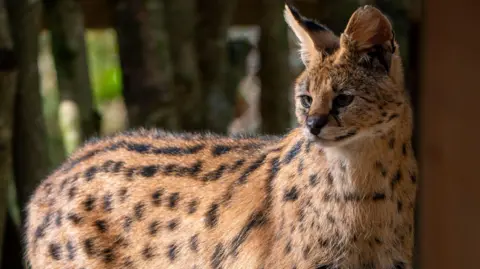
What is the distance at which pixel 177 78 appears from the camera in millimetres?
6641

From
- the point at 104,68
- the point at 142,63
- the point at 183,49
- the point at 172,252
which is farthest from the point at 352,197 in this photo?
the point at 104,68

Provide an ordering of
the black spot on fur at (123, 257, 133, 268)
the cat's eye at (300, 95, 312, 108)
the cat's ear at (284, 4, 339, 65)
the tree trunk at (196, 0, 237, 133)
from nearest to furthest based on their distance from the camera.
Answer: the cat's eye at (300, 95, 312, 108), the cat's ear at (284, 4, 339, 65), the black spot on fur at (123, 257, 133, 268), the tree trunk at (196, 0, 237, 133)

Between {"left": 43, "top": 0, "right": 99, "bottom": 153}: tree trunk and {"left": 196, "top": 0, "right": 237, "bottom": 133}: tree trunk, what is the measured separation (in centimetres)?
78

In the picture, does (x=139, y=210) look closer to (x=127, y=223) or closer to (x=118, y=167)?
(x=127, y=223)

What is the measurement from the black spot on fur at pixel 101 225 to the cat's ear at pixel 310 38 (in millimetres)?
1284

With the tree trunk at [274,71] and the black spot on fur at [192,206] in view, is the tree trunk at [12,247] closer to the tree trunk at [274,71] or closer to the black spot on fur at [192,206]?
the black spot on fur at [192,206]

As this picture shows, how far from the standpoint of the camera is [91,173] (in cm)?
490

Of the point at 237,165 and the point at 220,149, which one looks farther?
the point at 220,149

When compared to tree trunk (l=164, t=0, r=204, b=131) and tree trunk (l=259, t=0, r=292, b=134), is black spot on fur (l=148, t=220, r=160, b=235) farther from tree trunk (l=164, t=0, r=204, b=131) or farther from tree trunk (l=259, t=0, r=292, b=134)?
tree trunk (l=259, t=0, r=292, b=134)

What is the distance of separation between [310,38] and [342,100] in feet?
0.99

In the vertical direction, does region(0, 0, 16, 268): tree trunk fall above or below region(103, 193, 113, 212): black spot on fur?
above

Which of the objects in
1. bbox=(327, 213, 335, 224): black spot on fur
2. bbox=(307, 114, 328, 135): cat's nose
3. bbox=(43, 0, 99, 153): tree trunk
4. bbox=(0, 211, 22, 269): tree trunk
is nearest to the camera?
bbox=(307, 114, 328, 135): cat's nose

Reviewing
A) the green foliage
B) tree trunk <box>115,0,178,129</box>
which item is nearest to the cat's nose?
tree trunk <box>115,0,178,129</box>

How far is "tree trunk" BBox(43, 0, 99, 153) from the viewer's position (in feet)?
20.9
